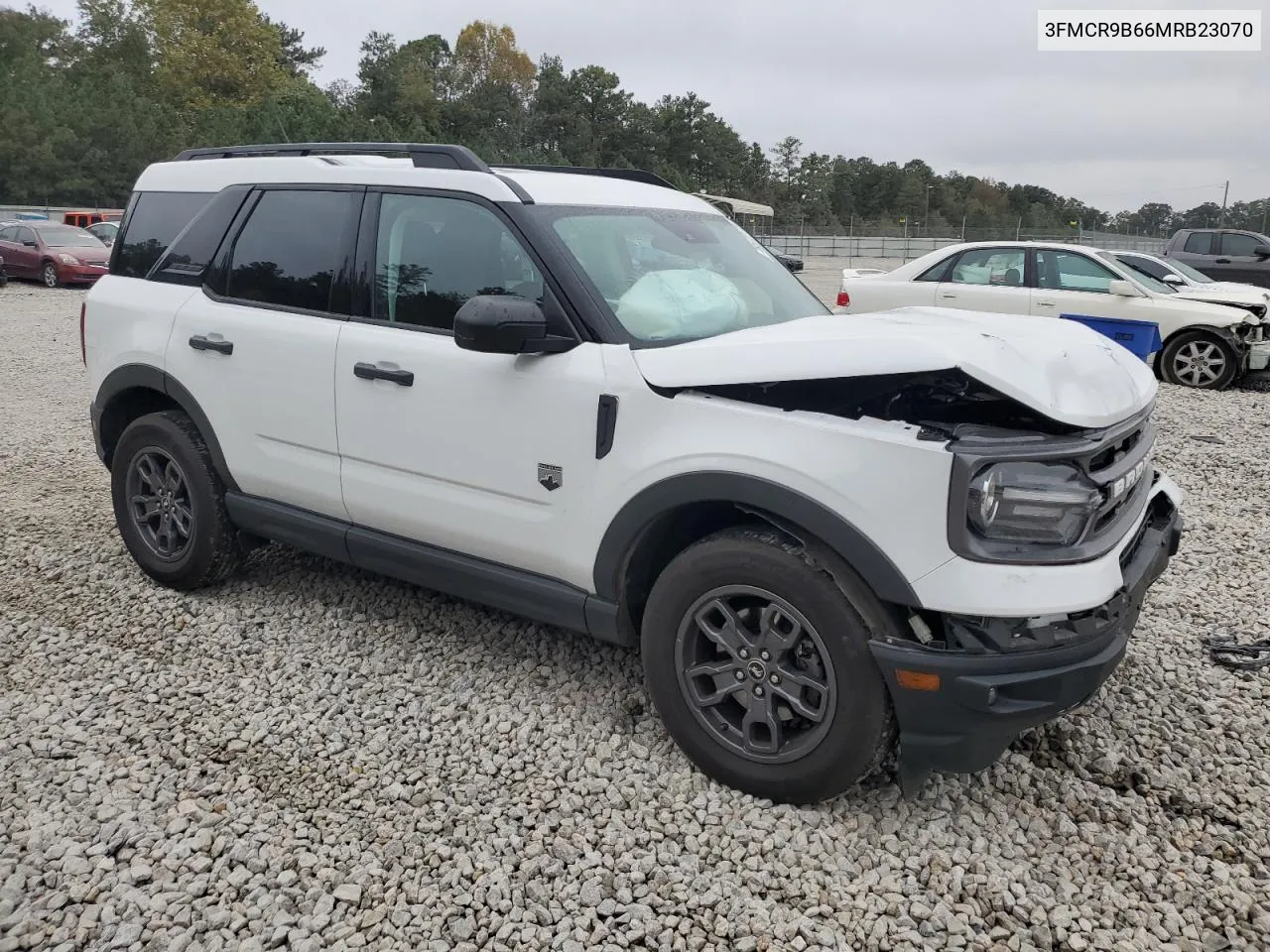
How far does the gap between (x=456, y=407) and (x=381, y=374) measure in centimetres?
38

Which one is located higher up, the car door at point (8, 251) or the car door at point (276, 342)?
the car door at point (8, 251)

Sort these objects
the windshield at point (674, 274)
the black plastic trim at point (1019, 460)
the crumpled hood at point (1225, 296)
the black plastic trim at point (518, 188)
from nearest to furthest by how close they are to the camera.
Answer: the black plastic trim at point (1019, 460), the windshield at point (674, 274), the black plastic trim at point (518, 188), the crumpled hood at point (1225, 296)

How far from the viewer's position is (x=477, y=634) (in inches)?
163

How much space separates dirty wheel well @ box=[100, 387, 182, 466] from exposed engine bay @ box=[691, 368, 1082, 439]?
296cm

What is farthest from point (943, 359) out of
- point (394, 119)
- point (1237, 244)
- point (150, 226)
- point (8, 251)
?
point (394, 119)

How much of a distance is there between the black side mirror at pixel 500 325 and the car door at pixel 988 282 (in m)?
8.26

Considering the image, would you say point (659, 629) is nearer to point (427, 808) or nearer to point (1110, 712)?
point (427, 808)

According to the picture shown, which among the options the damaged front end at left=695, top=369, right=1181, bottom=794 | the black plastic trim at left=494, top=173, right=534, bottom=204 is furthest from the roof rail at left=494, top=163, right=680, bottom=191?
the damaged front end at left=695, top=369, right=1181, bottom=794

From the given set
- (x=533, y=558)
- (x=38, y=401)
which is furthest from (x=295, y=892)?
(x=38, y=401)

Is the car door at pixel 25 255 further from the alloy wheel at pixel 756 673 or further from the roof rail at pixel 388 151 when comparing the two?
the alloy wheel at pixel 756 673

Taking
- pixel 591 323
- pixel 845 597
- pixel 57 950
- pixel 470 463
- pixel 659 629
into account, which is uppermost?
pixel 591 323

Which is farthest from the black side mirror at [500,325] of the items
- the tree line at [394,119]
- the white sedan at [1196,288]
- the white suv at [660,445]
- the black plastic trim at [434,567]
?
the tree line at [394,119]

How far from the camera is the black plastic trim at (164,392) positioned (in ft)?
13.8

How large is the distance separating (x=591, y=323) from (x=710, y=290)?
0.64 meters
